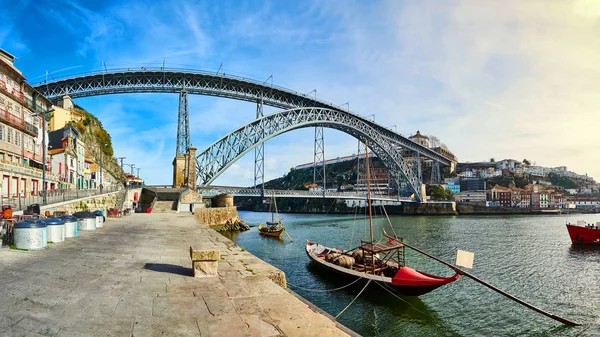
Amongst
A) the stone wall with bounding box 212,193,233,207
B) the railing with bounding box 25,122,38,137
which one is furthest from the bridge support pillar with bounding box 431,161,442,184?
the railing with bounding box 25,122,38,137

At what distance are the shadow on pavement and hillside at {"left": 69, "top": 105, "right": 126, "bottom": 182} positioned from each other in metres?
51.3

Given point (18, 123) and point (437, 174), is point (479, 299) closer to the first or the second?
point (18, 123)

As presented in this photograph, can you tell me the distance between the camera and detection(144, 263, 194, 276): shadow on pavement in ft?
26.8

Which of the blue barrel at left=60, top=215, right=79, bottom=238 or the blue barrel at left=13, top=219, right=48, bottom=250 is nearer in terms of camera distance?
the blue barrel at left=13, top=219, right=48, bottom=250

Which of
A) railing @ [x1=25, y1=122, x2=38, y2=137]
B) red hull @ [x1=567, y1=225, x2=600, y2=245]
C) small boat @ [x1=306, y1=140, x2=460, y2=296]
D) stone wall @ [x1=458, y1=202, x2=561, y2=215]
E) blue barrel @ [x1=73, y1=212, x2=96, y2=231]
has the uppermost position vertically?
railing @ [x1=25, y1=122, x2=38, y2=137]

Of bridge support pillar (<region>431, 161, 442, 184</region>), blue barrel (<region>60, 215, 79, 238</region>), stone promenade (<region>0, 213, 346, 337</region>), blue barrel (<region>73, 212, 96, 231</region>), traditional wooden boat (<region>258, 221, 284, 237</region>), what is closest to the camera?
stone promenade (<region>0, 213, 346, 337</region>)

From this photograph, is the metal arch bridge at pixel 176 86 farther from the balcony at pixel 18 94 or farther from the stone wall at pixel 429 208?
the stone wall at pixel 429 208

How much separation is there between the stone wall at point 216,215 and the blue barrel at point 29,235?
24.9m

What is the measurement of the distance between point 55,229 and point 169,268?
219 inches

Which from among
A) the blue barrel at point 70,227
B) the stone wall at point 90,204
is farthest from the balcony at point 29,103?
the blue barrel at point 70,227

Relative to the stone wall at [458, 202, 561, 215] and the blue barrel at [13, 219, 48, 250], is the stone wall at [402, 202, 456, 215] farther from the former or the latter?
the blue barrel at [13, 219, 48, 250]

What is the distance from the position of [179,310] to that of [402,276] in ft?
33.4

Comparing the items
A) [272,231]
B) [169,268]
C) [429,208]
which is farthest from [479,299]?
[429,208]

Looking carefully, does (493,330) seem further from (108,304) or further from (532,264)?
(532,264)
